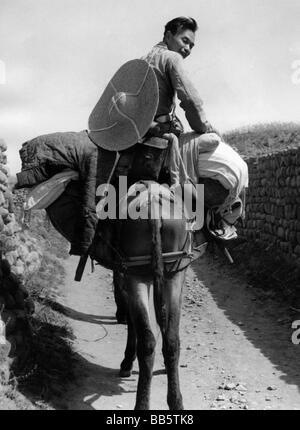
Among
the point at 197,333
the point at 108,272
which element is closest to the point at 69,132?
the point at 197,333

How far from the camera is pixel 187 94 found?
4848 millimetres

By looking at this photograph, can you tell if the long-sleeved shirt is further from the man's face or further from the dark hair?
the dark hair

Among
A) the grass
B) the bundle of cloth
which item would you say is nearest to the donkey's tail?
the bundle of cloth

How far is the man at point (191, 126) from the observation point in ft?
16.1

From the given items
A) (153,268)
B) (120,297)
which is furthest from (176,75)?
(120,297)

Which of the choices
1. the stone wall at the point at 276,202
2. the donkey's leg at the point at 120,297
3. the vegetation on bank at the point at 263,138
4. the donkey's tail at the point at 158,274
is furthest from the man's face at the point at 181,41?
the vegetation on bank at the point at 263,138

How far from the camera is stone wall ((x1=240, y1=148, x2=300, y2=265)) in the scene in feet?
32.1

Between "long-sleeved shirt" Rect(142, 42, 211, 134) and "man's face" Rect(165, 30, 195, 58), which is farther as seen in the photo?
"man's face" Rect(165, 30, 195, 58)

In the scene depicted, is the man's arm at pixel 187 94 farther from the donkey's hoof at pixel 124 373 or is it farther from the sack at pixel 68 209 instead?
the donkey's hoof at pixel 124 373

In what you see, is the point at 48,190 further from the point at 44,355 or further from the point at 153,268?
the point at 44,355

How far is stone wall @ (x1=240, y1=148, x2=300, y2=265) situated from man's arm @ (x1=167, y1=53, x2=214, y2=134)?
4.98 m

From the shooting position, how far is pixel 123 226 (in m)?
4.63

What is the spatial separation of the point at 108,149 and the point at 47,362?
219cm
